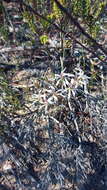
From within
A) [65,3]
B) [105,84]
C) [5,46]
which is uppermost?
[65,3]

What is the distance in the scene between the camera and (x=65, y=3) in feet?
4.50

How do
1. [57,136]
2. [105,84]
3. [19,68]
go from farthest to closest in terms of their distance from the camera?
[19,68] → [105,84] → [57,136]

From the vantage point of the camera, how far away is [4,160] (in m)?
1.42

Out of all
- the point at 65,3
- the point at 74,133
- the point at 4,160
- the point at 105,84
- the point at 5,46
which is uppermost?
the point at 65,3

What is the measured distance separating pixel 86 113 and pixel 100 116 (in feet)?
0.29

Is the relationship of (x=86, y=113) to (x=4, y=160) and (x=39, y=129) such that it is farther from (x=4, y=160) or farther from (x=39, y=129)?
(x=4, y=160)

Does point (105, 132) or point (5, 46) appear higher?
point (5, 46)

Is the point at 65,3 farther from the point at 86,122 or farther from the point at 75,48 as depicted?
the point at 86,122

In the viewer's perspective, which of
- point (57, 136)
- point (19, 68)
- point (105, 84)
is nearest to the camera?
point (57, 136)

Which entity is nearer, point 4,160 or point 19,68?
point 4,160

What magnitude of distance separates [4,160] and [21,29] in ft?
3.10

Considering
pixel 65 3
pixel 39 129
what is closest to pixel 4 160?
pixel 39 129

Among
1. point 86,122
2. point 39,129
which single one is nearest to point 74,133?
point 86,122

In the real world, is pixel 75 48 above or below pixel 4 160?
above
